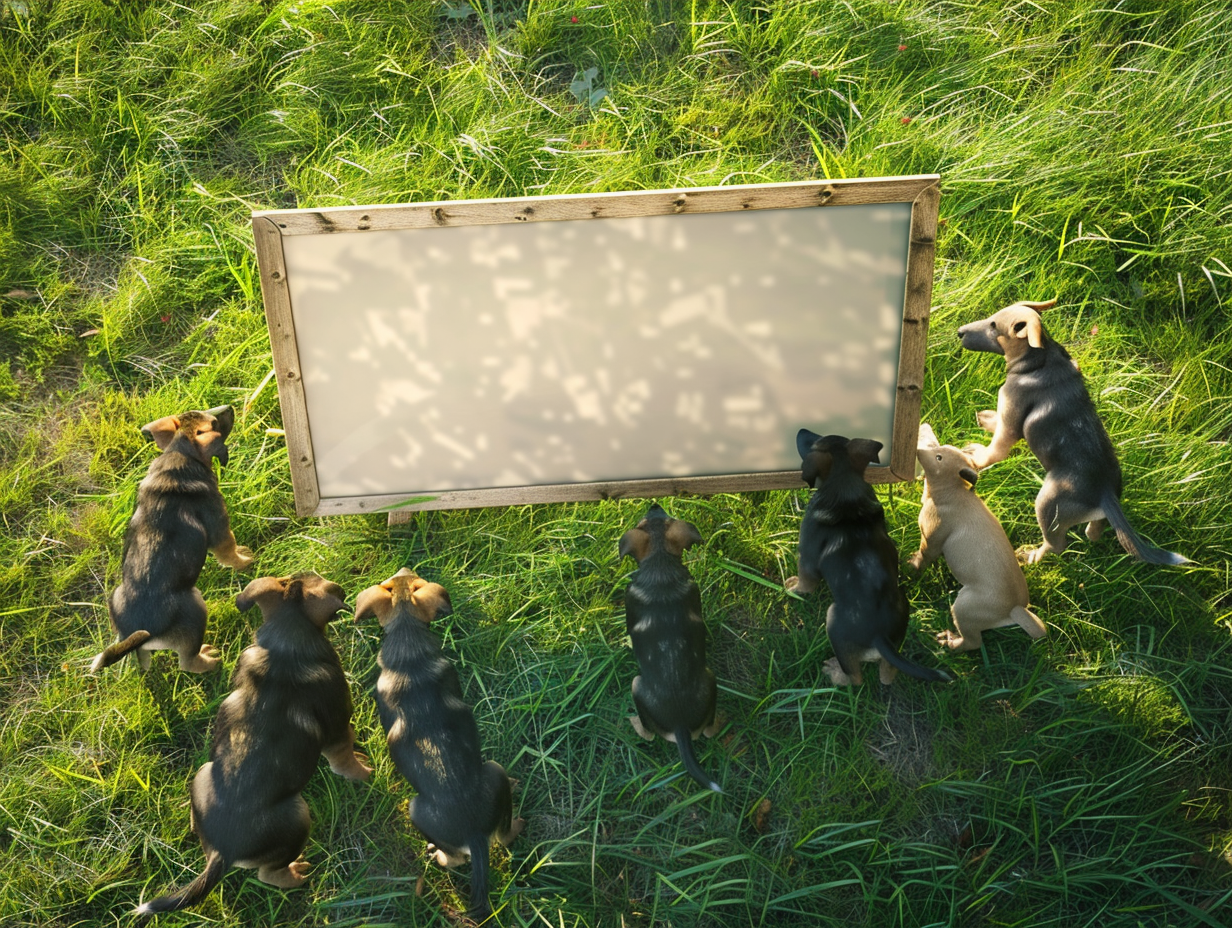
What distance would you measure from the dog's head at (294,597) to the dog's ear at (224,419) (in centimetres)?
103

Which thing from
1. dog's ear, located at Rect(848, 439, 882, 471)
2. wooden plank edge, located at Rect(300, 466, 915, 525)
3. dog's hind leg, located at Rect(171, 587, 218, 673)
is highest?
dog's ear, located at Rect(848, 439, 882, 471)

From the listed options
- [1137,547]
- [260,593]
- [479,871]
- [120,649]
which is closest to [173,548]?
[120,649]

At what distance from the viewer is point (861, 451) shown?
4.41 metres

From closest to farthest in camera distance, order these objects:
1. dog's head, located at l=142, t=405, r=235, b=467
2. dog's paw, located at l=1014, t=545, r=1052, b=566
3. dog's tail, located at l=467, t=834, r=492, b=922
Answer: dog's tail, located at l=467, t=834, r=492, b=922 < dog's head, located at l=142, t=405, r=235, b=467 < dog's paw, located at l=1014, t=545, r=1052, b=566

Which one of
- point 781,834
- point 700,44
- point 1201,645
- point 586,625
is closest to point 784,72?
point 700,44

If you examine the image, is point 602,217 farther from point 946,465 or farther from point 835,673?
point 835,673

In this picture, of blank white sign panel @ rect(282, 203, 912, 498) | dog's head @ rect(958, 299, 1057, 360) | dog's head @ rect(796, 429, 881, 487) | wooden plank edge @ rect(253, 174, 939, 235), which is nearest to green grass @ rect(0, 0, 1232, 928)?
dog's head @ rect(958, 299, 1057, 360)

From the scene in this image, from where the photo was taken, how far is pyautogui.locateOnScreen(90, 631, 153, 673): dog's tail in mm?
4164

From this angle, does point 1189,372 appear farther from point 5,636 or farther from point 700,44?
point 5,636

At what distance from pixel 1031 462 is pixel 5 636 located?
5.48 metres

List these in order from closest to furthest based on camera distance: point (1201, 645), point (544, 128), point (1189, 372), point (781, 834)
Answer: point (781, 834), point (1201, 645), point (1189, 372), point (544, 128)

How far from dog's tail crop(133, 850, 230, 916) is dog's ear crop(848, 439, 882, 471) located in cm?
327

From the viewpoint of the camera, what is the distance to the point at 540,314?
4512mm

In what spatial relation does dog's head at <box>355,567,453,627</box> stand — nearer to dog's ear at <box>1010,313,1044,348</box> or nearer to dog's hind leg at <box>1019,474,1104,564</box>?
dog's hind leg at <box>1019,474,1104,564</box>
